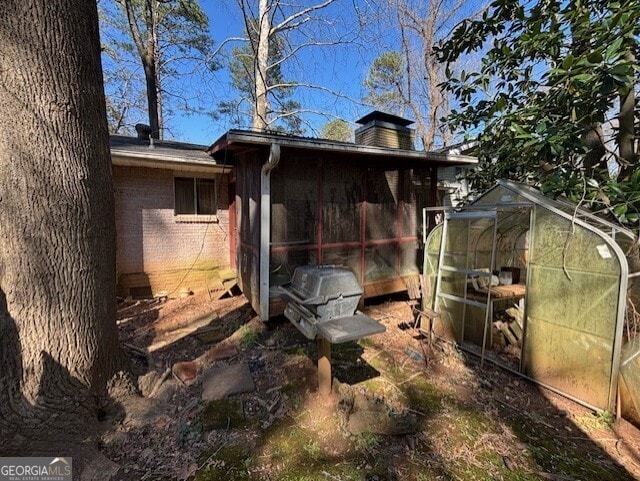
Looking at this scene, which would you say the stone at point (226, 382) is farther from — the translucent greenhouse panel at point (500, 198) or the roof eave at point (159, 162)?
the translucent greenhouse panel at point (500, 198)

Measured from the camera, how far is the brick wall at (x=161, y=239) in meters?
6.14

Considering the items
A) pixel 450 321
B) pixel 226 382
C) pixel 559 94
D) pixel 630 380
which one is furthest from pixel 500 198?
→ pixel 226 382

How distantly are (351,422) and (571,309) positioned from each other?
2.96 metres

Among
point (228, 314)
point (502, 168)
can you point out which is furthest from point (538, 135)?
point (228, 314)

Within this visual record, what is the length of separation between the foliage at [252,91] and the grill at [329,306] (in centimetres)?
968

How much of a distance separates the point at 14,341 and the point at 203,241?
4544 millimetres

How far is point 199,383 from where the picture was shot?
3.60 meters

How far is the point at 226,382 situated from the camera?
3551mm

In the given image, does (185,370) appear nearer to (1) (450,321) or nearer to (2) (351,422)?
(2) (351,422)

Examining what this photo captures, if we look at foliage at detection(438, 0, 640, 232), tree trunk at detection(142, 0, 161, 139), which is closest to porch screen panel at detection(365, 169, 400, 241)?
foliage at detection(438, 0, 640, 232)

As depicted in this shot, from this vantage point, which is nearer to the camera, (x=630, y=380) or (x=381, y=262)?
(x=630, y=380)

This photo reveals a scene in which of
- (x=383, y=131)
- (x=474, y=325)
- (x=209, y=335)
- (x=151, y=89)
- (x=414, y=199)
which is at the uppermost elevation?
(x=151, y=89)

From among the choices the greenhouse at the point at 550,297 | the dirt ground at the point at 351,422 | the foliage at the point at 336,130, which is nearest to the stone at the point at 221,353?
the dirt ground at the point at 351,422

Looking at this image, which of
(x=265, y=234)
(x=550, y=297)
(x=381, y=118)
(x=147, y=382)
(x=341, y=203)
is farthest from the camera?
(x=381, y=118)
